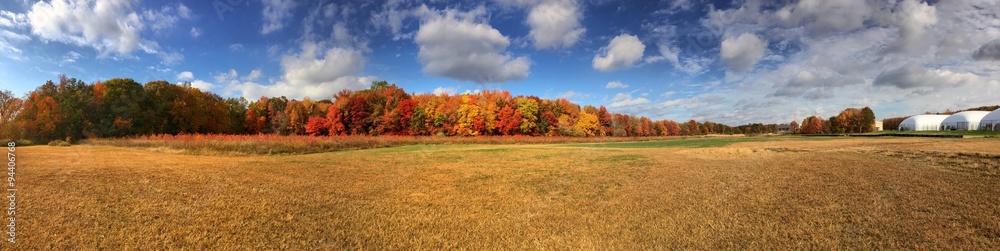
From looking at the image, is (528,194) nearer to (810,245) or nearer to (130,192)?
(810,245)

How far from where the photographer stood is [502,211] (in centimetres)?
859

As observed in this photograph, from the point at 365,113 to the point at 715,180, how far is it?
6191 centimetres

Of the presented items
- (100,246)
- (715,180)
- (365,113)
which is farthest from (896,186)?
(365,113)

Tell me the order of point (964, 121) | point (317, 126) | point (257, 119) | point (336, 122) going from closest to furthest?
point (336, 122), point (317, 126), point (257, 119), point (964, 121)

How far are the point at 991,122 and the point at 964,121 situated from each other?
13126 millimetres

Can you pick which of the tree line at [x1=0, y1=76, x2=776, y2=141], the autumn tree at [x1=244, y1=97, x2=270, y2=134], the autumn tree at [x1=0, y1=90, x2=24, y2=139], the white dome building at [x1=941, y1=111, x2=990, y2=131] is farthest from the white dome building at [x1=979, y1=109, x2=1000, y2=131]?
the autumn tree at [x1=0, y1=90, x2=24, y2=139]

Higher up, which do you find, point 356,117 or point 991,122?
point 991,122

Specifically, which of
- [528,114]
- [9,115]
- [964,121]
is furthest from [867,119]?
[9,115]

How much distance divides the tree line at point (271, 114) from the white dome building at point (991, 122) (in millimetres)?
69497

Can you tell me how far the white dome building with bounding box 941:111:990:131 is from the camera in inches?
3487

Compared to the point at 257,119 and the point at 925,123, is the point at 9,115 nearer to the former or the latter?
the point at 257,119

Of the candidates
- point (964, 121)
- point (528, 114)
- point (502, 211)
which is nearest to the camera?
point (502, 211)

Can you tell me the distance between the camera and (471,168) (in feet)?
53.1

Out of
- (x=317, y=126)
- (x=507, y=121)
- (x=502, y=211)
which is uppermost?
(x=507, y=121)
